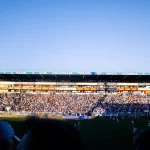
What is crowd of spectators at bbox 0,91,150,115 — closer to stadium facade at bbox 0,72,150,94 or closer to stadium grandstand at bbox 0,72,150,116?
stadium grandstand at bbox 0,72,150,116

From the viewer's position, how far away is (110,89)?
196 ft

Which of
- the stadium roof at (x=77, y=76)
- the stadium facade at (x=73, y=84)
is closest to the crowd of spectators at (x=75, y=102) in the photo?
the stadium facade at (x=73, y=84)

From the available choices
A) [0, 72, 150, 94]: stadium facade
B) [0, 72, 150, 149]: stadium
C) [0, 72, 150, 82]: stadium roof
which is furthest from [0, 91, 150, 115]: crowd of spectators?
[0, 72, 150, 82]: stadium roof

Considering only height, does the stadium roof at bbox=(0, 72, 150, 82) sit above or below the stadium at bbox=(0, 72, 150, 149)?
above

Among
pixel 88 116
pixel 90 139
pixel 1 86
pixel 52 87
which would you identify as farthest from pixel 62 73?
pixel 90 139

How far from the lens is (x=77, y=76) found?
182 feet

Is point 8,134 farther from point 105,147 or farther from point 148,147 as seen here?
point 105,147

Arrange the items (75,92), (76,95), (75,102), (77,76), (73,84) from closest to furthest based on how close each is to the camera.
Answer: (75,102), (77,76), (76,95), (75,92), (73,84)

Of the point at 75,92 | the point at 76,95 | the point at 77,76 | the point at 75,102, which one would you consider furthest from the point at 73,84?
the point at 75,102

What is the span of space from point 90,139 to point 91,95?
37.4m

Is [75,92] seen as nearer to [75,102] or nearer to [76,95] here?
[76,95]

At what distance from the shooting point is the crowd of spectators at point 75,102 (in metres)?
48.3

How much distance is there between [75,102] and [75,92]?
24.9 ft

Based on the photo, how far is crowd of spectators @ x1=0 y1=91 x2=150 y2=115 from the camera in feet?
159
